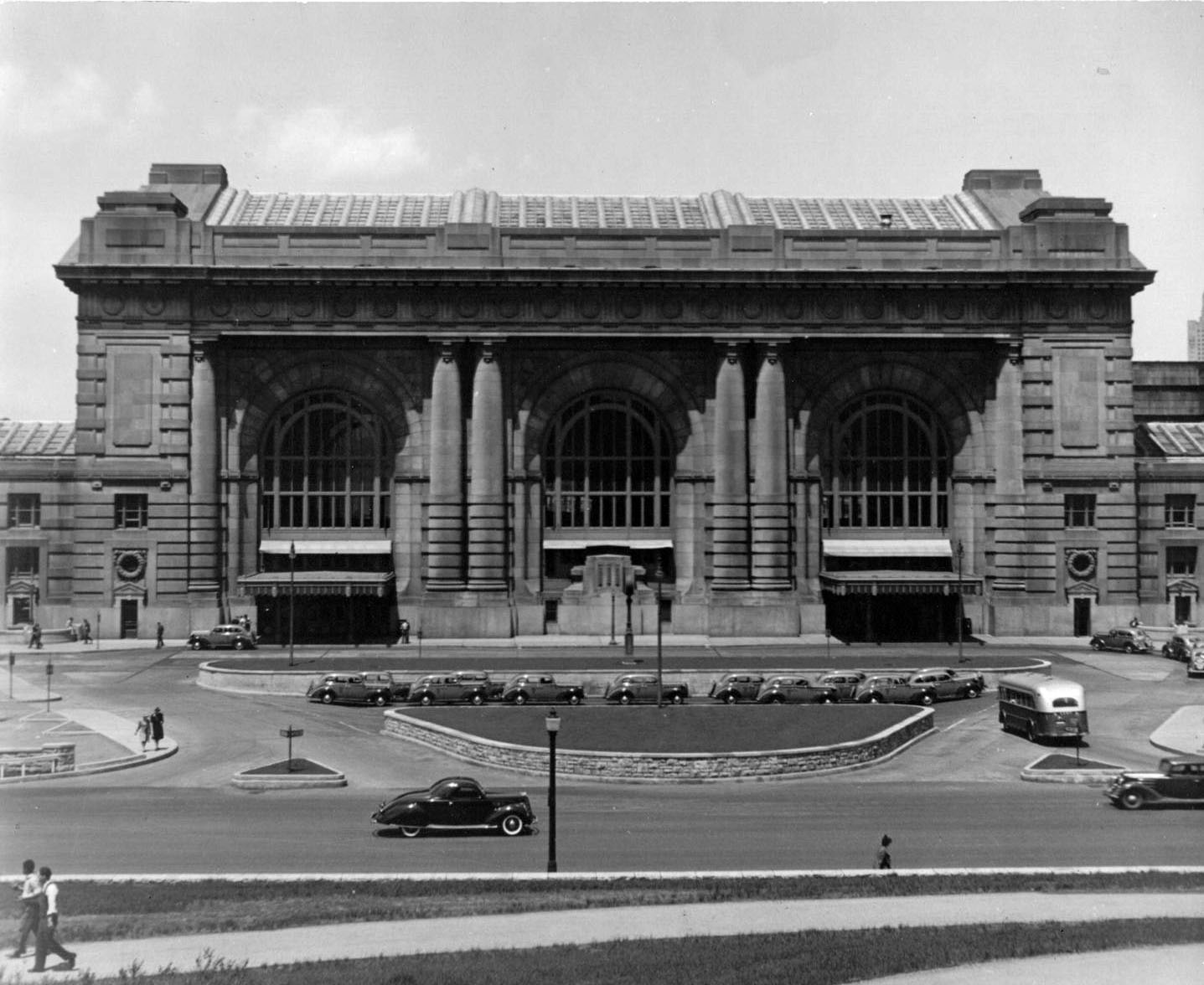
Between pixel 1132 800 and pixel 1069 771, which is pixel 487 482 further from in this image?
pixel 1132 800

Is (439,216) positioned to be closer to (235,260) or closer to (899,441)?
(235,260)

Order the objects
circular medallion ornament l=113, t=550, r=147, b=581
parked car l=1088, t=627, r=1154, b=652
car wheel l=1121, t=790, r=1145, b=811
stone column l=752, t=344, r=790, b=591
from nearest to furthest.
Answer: car wheel l=1121, t=790, r=1145, b=811
parked car l=1088, t=627, r=1154, b=652
circular medallion ornament l=113, t=550, r=147, b=581
stone column l=752, t=344, r=790, b=591

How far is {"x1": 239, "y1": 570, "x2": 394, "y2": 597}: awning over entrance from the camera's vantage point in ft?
196

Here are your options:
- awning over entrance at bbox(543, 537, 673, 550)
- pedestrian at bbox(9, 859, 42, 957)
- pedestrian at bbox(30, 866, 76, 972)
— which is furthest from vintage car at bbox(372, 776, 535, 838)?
awning over entrance at bbox(543, 537, 673, 550)

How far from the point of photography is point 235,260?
202 ft

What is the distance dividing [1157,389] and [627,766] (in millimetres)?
56894

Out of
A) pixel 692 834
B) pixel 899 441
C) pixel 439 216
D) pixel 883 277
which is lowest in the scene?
pixel 692 834

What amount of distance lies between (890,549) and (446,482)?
24.9m

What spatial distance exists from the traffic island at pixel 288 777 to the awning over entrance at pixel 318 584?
2581 centimetres

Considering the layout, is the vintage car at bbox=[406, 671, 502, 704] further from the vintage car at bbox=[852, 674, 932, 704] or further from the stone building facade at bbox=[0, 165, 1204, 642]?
the stone building facade at bbox=[0, 165, 1204, 642]

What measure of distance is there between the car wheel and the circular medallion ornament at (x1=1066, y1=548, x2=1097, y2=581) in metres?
34.8

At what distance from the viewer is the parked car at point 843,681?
46.0m

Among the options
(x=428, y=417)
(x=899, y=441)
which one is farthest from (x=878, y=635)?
(x=428, y=417)

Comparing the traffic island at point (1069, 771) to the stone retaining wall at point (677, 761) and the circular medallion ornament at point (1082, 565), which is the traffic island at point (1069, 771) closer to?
the stone retaining wall at point (677, 761)
